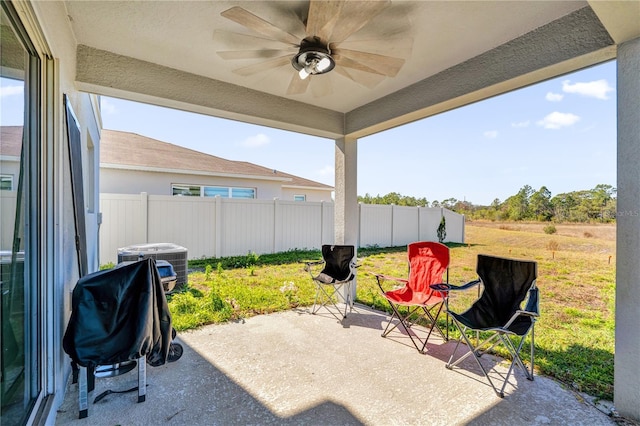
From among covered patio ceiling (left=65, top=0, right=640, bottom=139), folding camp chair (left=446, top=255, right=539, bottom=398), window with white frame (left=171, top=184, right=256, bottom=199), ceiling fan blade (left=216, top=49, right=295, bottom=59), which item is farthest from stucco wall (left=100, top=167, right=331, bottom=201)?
folding camp chair (left=446, top=255, right=539, bottom=398)

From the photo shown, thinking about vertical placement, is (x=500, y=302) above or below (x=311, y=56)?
below

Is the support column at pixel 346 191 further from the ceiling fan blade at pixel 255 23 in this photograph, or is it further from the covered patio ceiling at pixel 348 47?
the ceiling fan blade at pixel 255 23

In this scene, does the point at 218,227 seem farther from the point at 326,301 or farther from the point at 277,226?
the point at 326,301

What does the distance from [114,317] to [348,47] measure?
264 cm

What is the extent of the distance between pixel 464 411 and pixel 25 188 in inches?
116

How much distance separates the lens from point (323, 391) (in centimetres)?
222

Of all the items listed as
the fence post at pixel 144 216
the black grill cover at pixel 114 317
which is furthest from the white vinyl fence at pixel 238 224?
the black grill cover at pixel 114 317

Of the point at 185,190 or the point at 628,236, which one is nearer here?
the point at 628,236

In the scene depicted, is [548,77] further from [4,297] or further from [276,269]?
[276,269]

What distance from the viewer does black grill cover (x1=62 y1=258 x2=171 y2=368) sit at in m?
1.81

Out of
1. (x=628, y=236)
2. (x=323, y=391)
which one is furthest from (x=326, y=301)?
(x=628, y=236)

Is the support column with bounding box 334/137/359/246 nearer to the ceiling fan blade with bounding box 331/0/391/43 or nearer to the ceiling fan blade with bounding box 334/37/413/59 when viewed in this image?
the ceiling fan blade with bounding box 334/37/413/59

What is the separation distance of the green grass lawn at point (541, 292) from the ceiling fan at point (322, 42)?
97.1 inches

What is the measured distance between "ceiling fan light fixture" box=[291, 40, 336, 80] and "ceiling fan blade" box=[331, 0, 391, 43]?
170mm
